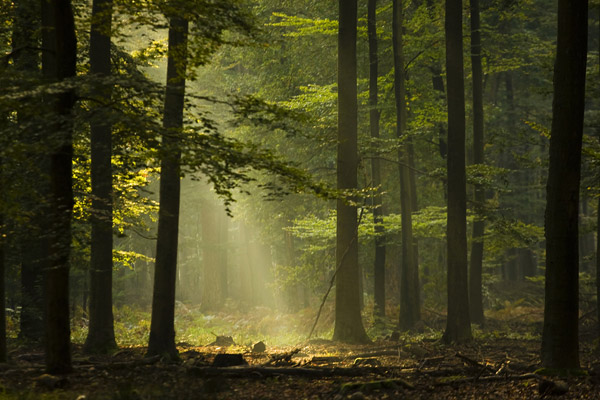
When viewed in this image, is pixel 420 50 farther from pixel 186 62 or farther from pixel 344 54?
pixel 186 62

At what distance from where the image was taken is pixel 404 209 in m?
18.7

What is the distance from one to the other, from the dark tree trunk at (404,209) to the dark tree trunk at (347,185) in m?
3.59

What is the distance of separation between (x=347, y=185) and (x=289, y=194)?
158cm

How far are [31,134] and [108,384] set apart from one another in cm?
369

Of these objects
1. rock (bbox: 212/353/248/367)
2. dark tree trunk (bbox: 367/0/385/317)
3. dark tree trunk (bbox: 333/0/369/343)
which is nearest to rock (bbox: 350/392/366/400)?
rock (bbox: 212/353/248/367)

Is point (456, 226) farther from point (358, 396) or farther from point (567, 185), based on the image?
point (358, 396)

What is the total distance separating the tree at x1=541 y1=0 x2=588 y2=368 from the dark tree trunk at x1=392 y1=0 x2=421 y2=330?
9.68 metres

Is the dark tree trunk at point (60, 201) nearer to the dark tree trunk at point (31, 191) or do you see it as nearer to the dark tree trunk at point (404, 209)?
the dark tree trunk at point (31, 191)

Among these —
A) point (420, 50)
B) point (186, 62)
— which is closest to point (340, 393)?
point (186, 62)

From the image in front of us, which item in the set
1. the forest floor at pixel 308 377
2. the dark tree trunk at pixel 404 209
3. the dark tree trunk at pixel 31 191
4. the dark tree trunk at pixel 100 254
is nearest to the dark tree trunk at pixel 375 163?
the dark tree trunk at pixel 404 209

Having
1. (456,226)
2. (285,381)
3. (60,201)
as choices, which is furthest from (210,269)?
(60,201)

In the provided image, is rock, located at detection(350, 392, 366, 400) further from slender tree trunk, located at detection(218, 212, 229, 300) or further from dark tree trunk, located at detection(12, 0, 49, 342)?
slender tree trunk, located at detection(218, 212, 229, 300)

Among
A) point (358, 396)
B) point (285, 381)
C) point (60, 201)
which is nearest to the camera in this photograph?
point (60, 201)

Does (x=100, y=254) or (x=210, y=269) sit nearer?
(x=100, y=254)
